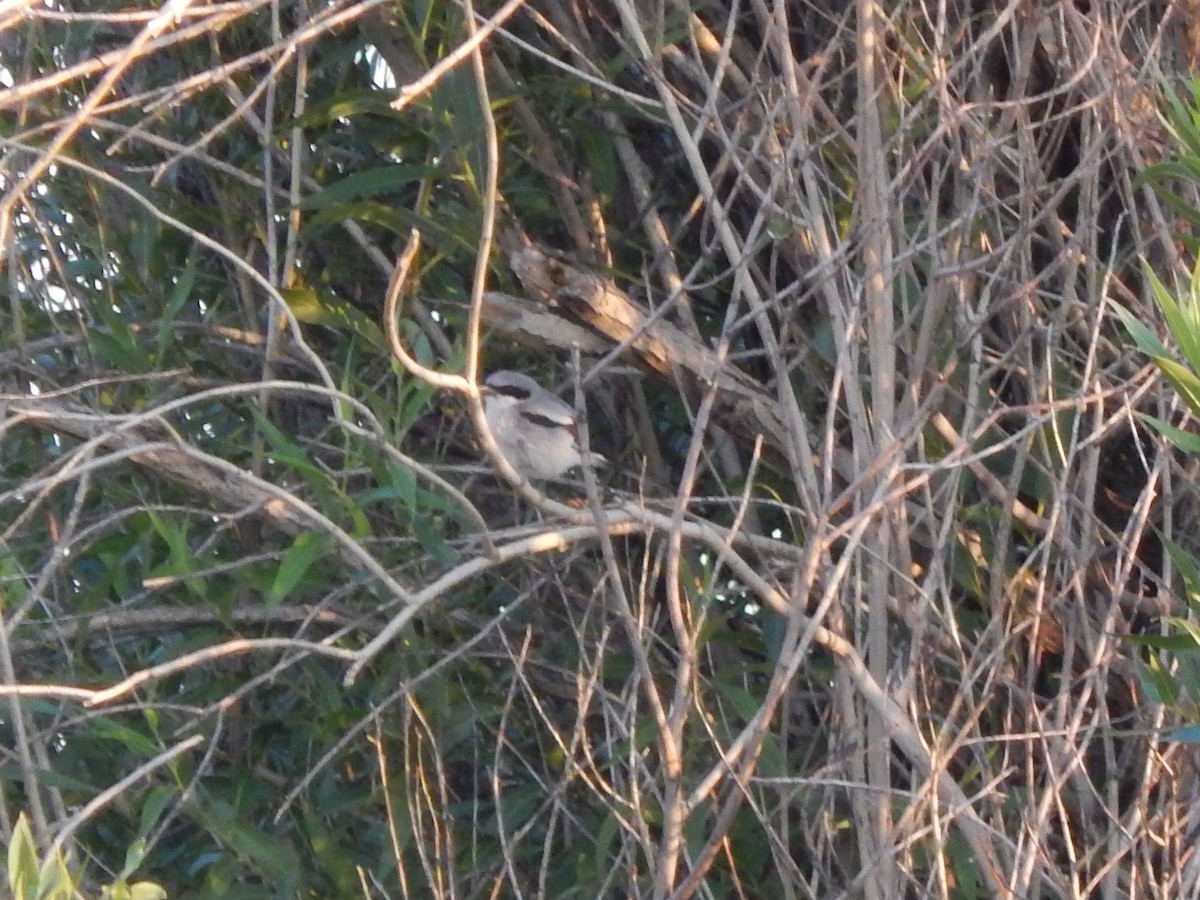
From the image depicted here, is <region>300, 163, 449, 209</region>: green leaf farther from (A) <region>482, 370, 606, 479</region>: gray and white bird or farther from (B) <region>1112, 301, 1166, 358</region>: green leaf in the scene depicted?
(B) <region>1112, 301, 1166, 358</region>: green leaf

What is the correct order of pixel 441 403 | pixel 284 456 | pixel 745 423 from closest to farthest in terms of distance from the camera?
pixel 284 456 < pixel 745 423 < pixel 441 403

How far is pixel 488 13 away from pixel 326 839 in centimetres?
143

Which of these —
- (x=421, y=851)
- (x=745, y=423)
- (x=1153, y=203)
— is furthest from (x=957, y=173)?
(x=421, y=851)

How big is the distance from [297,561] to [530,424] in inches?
48.5

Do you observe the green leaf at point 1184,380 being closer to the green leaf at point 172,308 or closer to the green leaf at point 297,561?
the green leaf at point 297,561

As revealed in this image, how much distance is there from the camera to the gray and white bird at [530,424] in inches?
134

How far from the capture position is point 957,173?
2.58m

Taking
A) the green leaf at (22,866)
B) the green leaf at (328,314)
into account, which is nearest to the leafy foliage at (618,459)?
the green leaf at (328,314)

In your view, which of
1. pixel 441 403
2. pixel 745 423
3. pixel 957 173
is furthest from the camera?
pixel 441 403

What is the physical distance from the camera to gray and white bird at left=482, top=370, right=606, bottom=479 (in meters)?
3.40

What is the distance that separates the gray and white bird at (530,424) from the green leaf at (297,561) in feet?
3.08

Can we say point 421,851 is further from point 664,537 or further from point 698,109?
point 698,109

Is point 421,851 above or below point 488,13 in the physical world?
below

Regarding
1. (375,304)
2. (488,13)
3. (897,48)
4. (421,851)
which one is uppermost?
(488,13)
